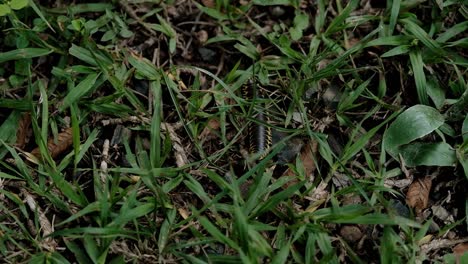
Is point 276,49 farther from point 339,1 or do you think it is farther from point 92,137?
point 92,137

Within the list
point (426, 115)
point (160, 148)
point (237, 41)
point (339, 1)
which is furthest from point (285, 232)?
point (339, 1)

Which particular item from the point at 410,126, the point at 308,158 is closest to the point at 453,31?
the point at 410,126

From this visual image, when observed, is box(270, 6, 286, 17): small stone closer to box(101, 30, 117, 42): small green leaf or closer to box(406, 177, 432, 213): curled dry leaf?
box(101, 30, 117, 42): small green leaf

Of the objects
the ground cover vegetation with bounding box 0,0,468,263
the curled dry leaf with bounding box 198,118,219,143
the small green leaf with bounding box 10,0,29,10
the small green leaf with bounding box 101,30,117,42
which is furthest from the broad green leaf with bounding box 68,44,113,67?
the curled dry leaf with bounding box 198,118,219,143

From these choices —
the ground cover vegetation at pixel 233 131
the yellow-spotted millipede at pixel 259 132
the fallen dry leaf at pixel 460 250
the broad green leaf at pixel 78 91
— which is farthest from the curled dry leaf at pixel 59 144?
the fallen dry leaf at pixel 460 250

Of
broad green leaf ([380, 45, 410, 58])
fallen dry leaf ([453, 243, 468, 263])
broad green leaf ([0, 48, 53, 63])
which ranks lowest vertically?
fallen dry leaf ([453, 243, 468, 263])

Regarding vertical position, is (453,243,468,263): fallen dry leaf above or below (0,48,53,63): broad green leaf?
below
